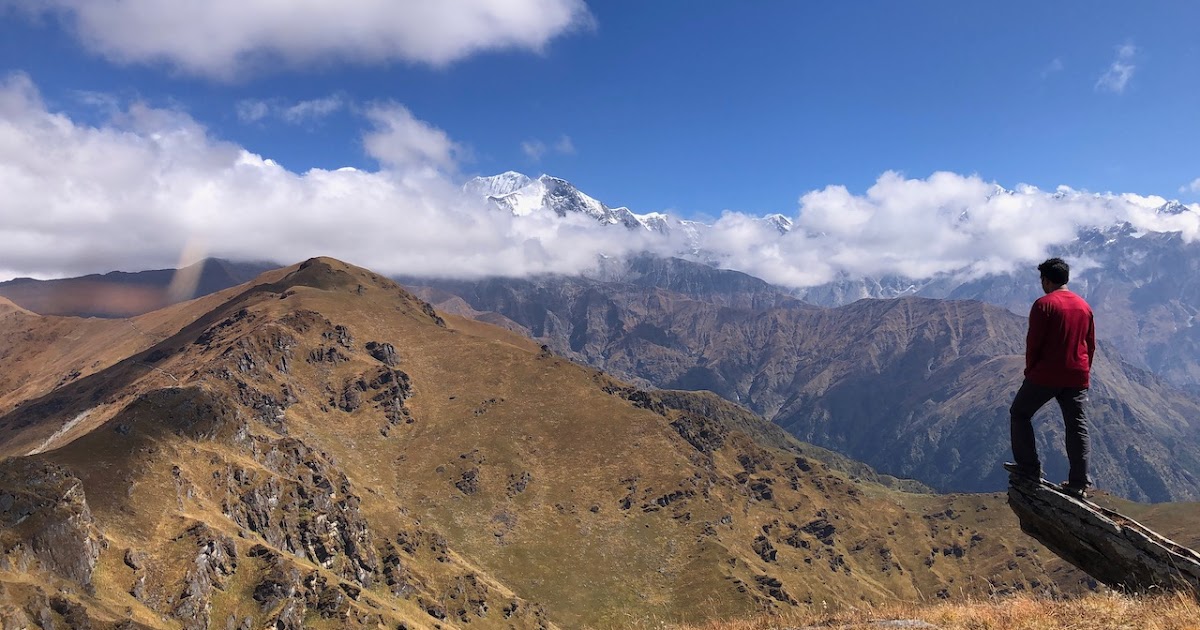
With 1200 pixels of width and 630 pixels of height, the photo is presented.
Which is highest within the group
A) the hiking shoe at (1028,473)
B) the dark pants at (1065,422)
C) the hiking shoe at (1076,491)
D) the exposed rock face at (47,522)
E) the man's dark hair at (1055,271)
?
the man's dark hair at (1055,271)

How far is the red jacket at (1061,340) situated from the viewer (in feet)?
52.4

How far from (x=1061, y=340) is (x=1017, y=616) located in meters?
6.28

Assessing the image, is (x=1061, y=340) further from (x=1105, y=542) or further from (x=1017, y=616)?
(x=1017, y=616)

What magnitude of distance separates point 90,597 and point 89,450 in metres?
74.8

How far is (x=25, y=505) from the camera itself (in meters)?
141

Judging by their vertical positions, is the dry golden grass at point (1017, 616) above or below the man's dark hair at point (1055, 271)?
below

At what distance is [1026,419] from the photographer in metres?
16.6

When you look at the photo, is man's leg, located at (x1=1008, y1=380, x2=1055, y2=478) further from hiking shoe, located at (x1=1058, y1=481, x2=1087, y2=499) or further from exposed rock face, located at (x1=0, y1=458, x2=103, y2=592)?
exposed rock face, located at (x1=0, y1=458, x2=103, y2=592)

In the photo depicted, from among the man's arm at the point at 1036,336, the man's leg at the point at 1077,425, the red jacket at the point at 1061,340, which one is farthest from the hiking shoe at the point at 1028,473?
the man's arm at the point at 1036,336

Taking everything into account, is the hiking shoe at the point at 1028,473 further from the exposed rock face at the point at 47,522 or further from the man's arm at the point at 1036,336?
the exposed rock face at the point at 47,522

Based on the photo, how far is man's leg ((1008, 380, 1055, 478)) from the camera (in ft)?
54.3

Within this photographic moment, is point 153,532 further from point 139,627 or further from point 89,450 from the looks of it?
point 139,627

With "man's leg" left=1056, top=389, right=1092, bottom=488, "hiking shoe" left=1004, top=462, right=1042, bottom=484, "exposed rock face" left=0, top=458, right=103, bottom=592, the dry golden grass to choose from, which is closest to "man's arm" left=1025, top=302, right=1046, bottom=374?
"man's leg" left=1056, top=389, right=1092, bottom=488

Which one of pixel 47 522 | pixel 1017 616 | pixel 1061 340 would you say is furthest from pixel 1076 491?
pixel 47 522
